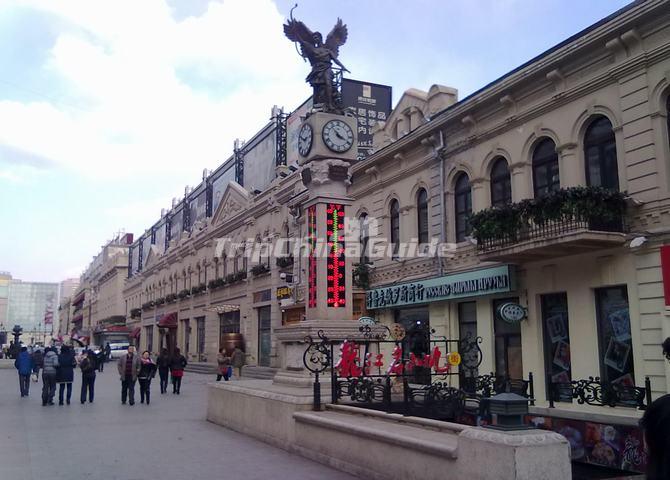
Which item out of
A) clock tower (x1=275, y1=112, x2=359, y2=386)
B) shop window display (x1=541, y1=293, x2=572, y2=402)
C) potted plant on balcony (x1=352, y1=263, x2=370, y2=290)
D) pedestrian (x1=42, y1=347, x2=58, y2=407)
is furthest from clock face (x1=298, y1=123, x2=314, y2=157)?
potted plant on balcony (x1=352, y1=263, x2=370, y2=290)

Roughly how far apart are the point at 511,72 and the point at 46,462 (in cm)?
1516

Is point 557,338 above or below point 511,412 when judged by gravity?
above

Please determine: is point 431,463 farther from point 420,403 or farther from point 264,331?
point 264,331

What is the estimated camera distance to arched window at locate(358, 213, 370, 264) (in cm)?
2572

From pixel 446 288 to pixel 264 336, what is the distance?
16.4 metres

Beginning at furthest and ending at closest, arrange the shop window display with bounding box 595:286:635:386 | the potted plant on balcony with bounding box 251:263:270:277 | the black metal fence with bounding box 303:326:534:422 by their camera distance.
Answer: the potted plant on balcony with bounding box 251:263:270:277 < the shop window display with bounding box 595:286:635:386 < the black metal fence with bounding box 303:326:534:422

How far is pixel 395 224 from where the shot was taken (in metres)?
24.2

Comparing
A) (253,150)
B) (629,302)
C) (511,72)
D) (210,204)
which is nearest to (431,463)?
(629,302)

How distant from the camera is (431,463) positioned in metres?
6.75

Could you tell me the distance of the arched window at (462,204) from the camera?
66.5 ft

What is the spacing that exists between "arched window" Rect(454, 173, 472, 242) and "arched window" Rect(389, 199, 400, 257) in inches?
131

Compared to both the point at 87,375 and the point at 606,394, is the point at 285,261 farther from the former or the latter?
the point at 606,394

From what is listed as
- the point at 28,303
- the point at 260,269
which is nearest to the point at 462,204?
the point at 260,269

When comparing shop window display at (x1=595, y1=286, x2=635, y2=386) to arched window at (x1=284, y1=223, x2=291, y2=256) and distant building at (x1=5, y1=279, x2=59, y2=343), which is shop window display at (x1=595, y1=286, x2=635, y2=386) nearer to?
arched window at (x1=284, y1=223, x2=291, y2=256)
